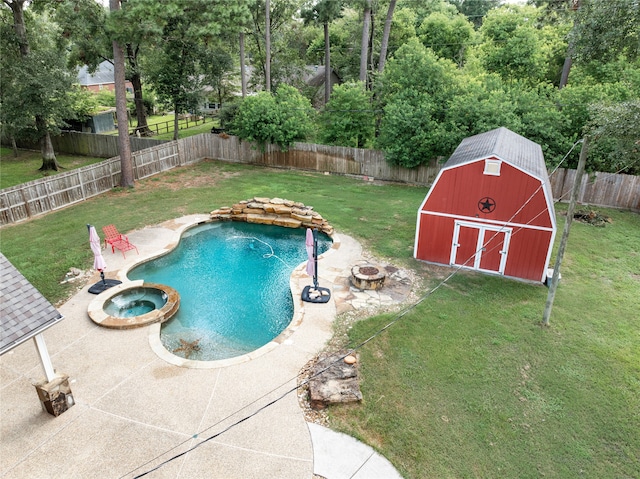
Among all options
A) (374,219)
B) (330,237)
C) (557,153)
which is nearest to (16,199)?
(330,237)

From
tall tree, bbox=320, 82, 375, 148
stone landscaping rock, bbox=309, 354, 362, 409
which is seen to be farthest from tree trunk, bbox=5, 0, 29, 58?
stone landscaping rock, bbox=309, 354, 362, 409

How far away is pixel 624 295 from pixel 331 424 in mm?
10061

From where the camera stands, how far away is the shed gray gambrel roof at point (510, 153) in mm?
12492

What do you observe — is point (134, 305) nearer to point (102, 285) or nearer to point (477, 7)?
point (102, 285)

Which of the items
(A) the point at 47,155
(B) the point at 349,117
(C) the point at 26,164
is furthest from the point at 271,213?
(C) the point at 26,164

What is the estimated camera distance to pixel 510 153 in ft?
42.9

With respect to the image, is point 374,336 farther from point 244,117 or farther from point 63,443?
point 244,117

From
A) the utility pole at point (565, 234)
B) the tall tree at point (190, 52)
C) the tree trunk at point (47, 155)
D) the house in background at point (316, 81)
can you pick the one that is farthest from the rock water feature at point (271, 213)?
the house in background at point (316, 81)

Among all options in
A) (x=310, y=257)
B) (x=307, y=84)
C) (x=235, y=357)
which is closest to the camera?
(x=235, y=357)

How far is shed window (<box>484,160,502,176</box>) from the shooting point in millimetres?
12484

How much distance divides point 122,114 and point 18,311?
1552 centimetres

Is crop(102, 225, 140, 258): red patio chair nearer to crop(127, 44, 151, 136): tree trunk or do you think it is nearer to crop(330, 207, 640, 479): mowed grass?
crop(330, 207, 640, 479): mowed grass

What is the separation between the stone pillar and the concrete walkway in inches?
6.4

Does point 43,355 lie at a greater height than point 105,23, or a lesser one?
lesser
